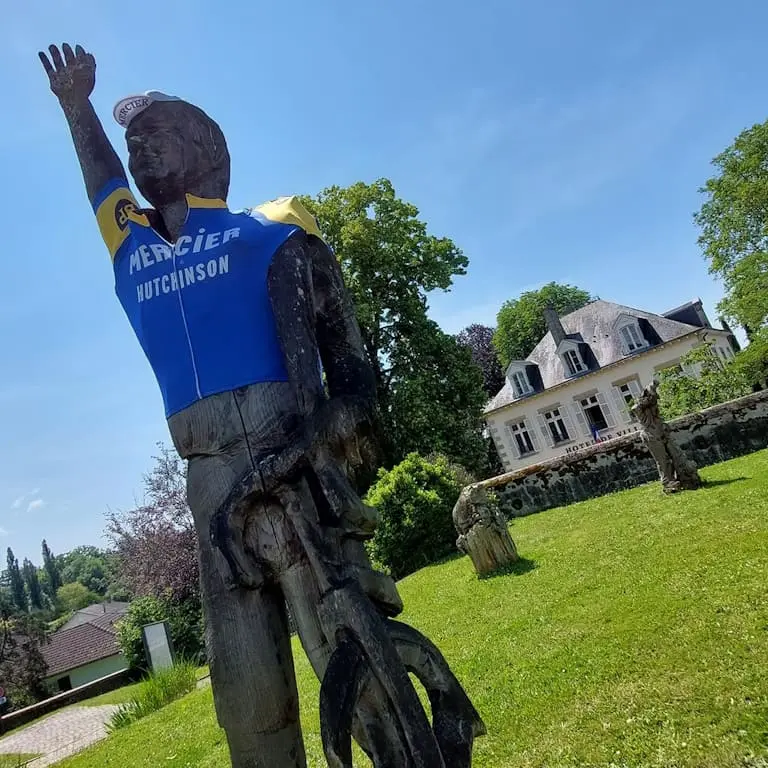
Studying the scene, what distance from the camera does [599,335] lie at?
2784 centimetres

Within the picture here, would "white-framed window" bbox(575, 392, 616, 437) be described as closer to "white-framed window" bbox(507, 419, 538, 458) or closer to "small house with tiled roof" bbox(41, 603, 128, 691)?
"white-framed window" bbox(507, 419, 538, 458)

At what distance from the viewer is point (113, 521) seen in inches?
952

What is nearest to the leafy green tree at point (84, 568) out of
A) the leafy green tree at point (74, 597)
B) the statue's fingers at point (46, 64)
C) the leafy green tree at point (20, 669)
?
the leafy green tree at point (74, 597)

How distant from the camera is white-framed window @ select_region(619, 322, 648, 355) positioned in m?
26.2

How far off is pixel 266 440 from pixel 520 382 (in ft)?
93.0

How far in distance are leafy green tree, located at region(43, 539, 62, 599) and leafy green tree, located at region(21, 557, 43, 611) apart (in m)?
3.35

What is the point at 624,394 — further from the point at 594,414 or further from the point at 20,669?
the point at 20,669

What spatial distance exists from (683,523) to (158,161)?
731 centimetres

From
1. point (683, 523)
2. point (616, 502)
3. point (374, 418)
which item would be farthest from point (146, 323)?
point (616, 502)

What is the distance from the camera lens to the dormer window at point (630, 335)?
86.0 feet

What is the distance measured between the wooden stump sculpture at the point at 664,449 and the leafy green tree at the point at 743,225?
8764 millimetres

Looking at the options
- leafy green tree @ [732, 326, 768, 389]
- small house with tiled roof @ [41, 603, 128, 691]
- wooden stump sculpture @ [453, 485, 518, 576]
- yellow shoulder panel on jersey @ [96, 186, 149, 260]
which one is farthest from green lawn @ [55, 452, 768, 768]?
small house with tiled roof @ [41, 603, 128, 691]

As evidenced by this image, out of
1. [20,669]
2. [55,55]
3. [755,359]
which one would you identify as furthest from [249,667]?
A: [20,669]

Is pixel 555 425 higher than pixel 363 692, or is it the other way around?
pixel 555 425
